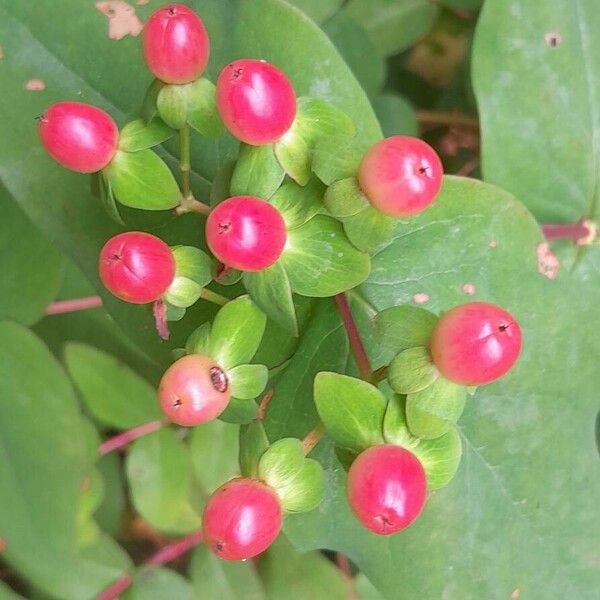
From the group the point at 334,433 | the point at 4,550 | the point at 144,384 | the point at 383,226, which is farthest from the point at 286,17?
the point at 4,550

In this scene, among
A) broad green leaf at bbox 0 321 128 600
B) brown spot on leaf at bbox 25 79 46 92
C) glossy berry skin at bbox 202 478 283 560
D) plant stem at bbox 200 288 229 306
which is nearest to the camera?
glossy berry skin at bbox 202 478 283 560

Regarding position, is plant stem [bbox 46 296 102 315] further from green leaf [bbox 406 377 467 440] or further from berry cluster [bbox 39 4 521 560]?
green leaf [bbox 406 377 467 440]

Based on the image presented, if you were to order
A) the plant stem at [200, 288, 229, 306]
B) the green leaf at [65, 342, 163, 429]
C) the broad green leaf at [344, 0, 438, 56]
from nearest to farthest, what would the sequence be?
the plant stem at [200, 288, 229, 306], the green leaf at [65, 342, 163, 429], the broad green leaf at [344, 0, 438, 56]

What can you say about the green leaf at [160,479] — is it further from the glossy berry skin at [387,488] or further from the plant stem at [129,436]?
the glossy berry skin at [387,488]

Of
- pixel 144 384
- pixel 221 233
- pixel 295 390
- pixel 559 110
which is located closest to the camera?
pixel 221 233

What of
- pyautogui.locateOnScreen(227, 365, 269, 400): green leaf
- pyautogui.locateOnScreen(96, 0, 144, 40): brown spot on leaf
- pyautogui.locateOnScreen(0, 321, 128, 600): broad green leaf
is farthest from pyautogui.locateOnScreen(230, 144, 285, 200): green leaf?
pyautogui.locateOnScreen(0, 321, 128, 600): broad green leaf

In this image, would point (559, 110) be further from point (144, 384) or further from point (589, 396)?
point (144, 384)

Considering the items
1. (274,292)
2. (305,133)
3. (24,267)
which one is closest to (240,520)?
(274,292)
